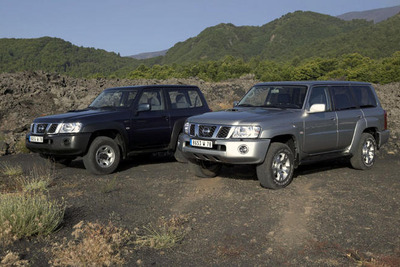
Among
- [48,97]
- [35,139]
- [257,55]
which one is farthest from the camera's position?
[257,55]

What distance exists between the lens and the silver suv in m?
7.07

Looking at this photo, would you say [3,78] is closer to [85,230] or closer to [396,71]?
[85,230]

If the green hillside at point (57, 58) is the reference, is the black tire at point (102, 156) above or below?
below

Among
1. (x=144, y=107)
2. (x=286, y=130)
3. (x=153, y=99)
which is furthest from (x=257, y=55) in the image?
(x=286, y=130)

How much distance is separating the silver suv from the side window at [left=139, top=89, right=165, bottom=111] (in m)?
2.02

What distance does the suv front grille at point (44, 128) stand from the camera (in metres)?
8.84

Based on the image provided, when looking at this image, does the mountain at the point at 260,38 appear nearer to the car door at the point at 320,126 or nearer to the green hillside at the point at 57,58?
the green hillside at the point at 57,58

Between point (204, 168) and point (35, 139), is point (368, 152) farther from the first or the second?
point (35, 139)

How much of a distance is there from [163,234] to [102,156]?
14.4ft

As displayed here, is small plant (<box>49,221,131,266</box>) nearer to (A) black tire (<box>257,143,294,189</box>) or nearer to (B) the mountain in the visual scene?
(A) black tire (<box>257,143,294,189</box>)

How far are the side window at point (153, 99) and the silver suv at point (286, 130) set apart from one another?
79.6 inches

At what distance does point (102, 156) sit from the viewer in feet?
30.0

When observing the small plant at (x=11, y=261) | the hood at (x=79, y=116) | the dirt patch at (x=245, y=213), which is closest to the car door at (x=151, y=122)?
the hood at (x=79, y=116)

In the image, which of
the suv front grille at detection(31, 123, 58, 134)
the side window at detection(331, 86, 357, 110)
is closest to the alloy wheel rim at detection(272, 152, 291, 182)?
the side window at detection(331, 86, 357, 110)
